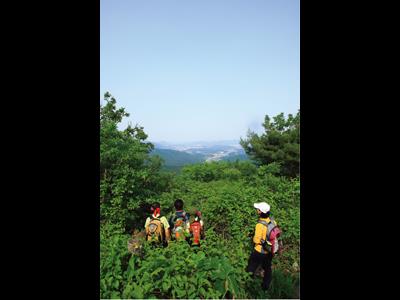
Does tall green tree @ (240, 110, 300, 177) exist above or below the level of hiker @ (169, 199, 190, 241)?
above

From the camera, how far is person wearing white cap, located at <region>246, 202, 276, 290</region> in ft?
12.1

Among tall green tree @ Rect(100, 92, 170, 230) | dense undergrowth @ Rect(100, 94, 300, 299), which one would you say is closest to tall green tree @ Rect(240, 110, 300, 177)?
dense undergrowth @ Rect(100, 94, 300, 299)

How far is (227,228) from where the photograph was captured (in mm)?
6500

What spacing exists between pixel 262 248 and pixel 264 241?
9 cm

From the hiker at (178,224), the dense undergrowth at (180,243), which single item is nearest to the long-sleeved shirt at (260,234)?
the dense undergrowth at (180,243)

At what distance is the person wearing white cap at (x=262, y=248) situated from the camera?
368 centimetres

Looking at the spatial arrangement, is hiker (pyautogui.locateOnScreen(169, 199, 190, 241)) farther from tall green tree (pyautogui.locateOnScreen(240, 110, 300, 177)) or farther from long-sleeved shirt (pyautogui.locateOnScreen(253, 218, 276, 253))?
tall green tree (pyautogui.locateOnScreen(240, 110, 300, 177))

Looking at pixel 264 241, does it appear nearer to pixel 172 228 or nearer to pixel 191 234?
pixel 191 234
